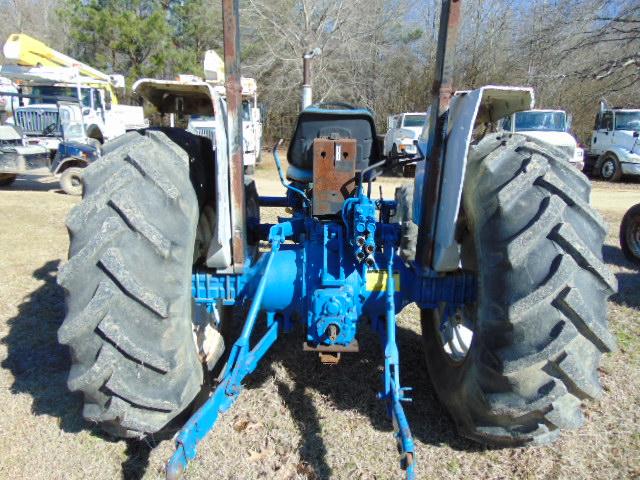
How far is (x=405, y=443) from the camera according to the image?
1760mm

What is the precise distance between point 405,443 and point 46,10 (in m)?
50.5

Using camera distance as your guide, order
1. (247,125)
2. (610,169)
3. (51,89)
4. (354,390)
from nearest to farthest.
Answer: (354,390)
(51,89)
(247,125)
(610,169)

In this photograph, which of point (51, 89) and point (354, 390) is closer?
point (354, 390)

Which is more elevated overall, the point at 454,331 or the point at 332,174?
the point at 332,174

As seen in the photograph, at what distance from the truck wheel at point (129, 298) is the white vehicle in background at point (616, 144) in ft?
57.1

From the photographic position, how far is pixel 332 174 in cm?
310

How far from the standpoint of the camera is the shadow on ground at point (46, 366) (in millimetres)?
2775

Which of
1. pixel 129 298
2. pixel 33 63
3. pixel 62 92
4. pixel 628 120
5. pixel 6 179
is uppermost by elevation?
pixel 33 63

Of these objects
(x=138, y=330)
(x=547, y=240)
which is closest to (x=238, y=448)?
(x=138, y=330)

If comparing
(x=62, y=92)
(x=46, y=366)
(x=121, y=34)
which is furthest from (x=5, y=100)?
(x=46, y=366)

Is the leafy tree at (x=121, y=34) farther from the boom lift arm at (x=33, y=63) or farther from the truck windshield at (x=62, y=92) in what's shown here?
the boom lift arm at (x=33, y=63)

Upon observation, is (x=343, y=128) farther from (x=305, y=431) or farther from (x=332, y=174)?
(x=305, y=431)

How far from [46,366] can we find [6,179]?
11113mm

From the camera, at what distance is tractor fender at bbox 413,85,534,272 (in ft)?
7.40
